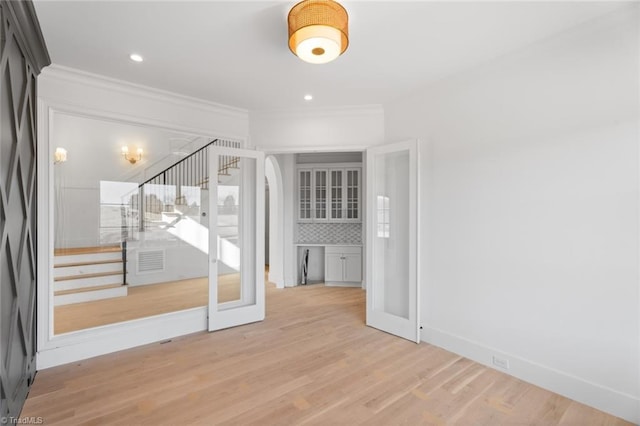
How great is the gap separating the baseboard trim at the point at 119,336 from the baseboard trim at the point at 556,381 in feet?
9.90

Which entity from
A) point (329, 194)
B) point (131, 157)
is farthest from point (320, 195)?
point (131, 157)

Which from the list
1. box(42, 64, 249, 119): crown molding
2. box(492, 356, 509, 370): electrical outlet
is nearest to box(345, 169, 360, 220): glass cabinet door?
box(42, 64, 249, 119): crown molding

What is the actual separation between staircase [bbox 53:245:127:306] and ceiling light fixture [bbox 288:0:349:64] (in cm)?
311

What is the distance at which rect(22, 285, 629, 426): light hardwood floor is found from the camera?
7.44 ft

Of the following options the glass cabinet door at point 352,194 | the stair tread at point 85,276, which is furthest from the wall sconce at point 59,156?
the glass cabinet door at point 352,194

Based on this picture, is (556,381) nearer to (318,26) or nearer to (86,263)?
(318,26)

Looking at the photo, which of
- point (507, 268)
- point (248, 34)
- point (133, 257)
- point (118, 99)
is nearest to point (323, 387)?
point (507, 268)

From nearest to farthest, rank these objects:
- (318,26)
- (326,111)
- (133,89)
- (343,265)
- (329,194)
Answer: (318,26), (133,89), (326,111), (343,265), (329,194)

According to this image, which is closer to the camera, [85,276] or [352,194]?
[85,276]

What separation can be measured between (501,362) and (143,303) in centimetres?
392

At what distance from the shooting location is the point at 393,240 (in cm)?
401

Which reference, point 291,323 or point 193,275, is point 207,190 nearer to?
point 193,275

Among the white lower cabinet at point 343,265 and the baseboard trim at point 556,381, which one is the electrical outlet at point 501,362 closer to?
the baseboard trim at point 556,381

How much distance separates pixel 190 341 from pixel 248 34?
3.28 metres
